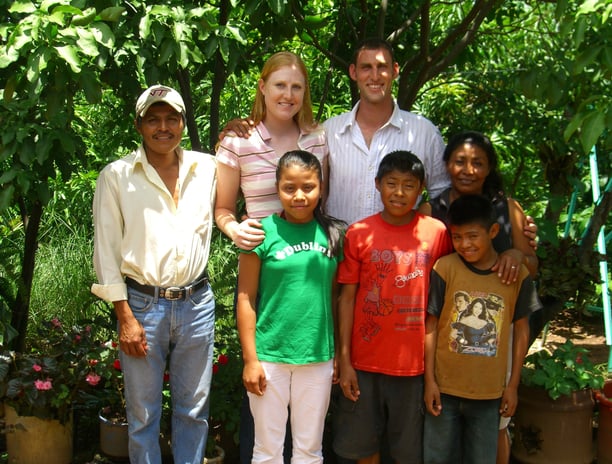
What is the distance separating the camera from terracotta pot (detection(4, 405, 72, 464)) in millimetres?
3775

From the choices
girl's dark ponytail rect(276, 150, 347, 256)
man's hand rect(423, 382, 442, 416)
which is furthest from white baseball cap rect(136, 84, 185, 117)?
man's hand rect(423, 382, 442, 416)

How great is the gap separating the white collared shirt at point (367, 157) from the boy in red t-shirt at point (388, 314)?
154mm

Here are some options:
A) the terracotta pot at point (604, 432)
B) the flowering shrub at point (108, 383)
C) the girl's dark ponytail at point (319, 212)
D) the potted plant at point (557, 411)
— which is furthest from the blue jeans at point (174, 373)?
the terracotta pot at point (604, 432)

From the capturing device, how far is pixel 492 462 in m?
3.17

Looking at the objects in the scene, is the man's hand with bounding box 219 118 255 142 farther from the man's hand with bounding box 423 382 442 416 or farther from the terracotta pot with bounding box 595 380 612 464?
the terracotta pot with bounding box 595 380 612 464

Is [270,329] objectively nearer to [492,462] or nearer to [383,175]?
[383,175]

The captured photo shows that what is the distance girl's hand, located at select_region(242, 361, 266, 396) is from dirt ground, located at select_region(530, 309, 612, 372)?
3.75 m

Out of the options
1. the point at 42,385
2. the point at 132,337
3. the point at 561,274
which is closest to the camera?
the point at 132,337

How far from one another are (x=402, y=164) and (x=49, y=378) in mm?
1987

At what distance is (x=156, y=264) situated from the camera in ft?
A: 9.98

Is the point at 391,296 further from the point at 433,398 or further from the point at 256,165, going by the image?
the point at 256,165

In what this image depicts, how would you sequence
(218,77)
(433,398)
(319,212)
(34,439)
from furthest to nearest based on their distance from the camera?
1. (218,77)
2. (34,439)
3. (319,212)
4. (433,398)

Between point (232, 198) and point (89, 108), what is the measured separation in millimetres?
4429

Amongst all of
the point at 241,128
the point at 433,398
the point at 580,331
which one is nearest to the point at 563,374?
the point at 433,398
